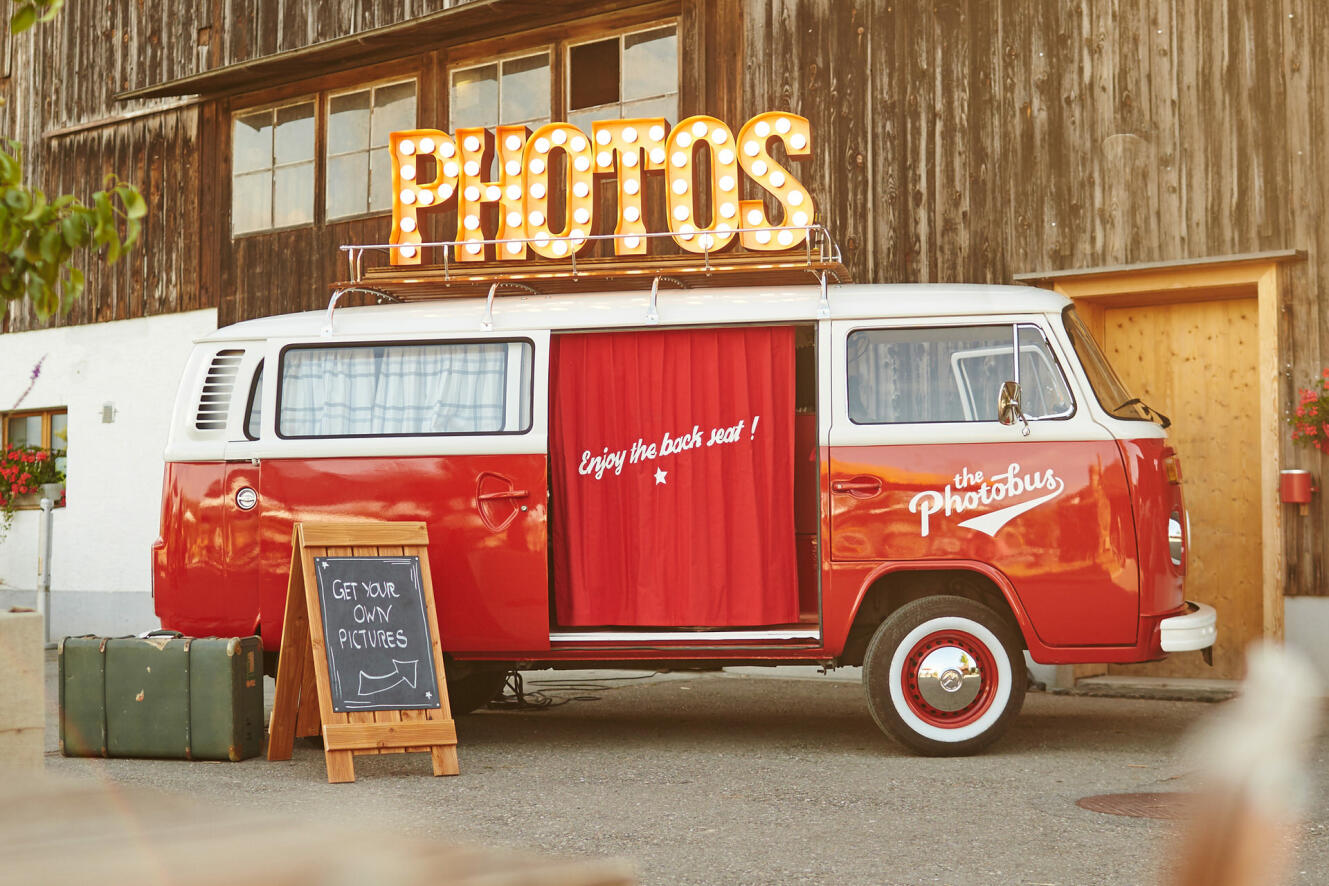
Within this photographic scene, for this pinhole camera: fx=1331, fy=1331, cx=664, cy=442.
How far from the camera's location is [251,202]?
13703 millimetres

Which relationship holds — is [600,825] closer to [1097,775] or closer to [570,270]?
[1097,775]

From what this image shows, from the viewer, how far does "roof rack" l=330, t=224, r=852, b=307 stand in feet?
23.7

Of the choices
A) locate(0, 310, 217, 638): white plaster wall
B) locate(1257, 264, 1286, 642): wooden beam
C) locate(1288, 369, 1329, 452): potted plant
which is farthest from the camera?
locate(0, 310, 217, 638): white plaster wall

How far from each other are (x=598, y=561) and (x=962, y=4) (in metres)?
5.46

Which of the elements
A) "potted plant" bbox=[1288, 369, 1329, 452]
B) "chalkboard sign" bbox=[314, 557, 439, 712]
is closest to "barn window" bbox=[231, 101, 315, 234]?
"chalkboard sign" bbox=[314, 557, 439, 712]

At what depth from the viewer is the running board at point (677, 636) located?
278 inches

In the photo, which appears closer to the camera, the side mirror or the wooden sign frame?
the wooden sign frame

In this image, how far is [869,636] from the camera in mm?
7215

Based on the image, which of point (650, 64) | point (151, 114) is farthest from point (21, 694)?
point (151, 114)

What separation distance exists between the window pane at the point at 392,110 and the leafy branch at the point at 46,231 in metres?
9.29

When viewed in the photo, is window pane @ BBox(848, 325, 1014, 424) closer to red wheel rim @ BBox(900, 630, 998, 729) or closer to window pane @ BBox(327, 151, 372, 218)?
red wheel rim @ BBox(900, 630, 998, 729)

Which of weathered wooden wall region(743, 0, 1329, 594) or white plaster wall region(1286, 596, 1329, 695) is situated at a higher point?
weathered wooden wall region(743, 0, 1329, 594)

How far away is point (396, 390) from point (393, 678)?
5.51 feet

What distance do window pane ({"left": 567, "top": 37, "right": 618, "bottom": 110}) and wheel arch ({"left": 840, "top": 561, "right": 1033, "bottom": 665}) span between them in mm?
6206
